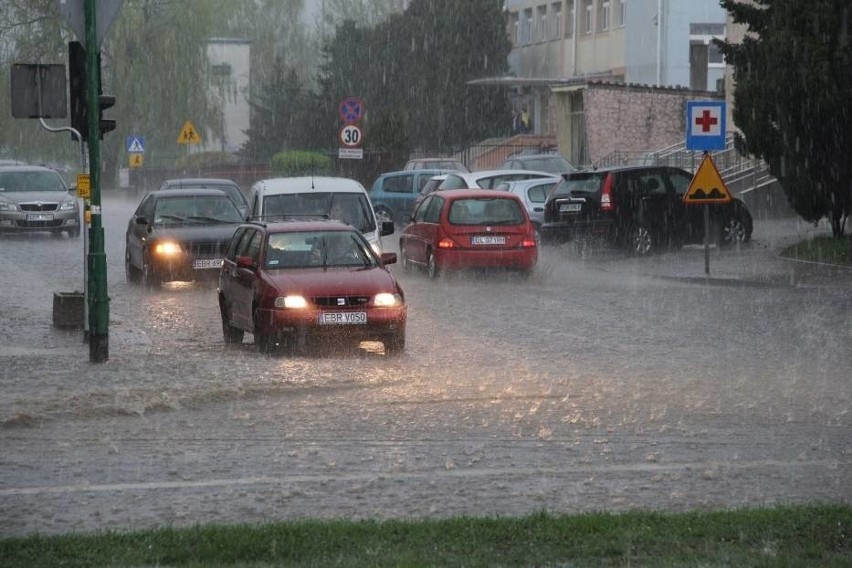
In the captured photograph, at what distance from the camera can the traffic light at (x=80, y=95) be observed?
14562mm

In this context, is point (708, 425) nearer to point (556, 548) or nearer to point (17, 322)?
point (556, 548)

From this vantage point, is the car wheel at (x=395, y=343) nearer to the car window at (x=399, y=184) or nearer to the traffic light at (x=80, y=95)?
the traffic light at (x=80, y=95)

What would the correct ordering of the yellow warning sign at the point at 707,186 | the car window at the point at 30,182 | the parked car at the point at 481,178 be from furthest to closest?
the car window at the point at 30,182, the parked car at the point at 481,178, the yellow warning sign at the point at 707,186

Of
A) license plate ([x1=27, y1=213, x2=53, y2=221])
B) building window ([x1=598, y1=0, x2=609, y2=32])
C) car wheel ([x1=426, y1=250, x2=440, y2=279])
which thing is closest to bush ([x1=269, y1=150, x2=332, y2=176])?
building window ([x1=598, y1=0, x2=609, y2=32])

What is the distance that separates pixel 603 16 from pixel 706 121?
43.6m

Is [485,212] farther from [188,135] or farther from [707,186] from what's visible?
[188,135]

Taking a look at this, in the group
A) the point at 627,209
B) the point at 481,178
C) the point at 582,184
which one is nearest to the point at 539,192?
the point at 481,178

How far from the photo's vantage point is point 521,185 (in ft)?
114

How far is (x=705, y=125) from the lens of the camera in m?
25.5

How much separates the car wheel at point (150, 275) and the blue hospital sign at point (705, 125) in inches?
335

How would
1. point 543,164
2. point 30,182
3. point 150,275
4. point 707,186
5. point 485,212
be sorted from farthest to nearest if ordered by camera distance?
point 543,164, point 30,182, point 485,212, point 707,186, point 150,275

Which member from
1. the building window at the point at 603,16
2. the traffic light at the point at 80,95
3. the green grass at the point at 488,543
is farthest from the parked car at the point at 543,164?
the green grass at the point at 488,543

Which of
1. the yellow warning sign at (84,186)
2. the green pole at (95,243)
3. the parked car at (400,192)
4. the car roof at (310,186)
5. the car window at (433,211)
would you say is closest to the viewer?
the green pole at (95,243)

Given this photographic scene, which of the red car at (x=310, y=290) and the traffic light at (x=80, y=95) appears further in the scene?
the red car at (x=310, y=290)
